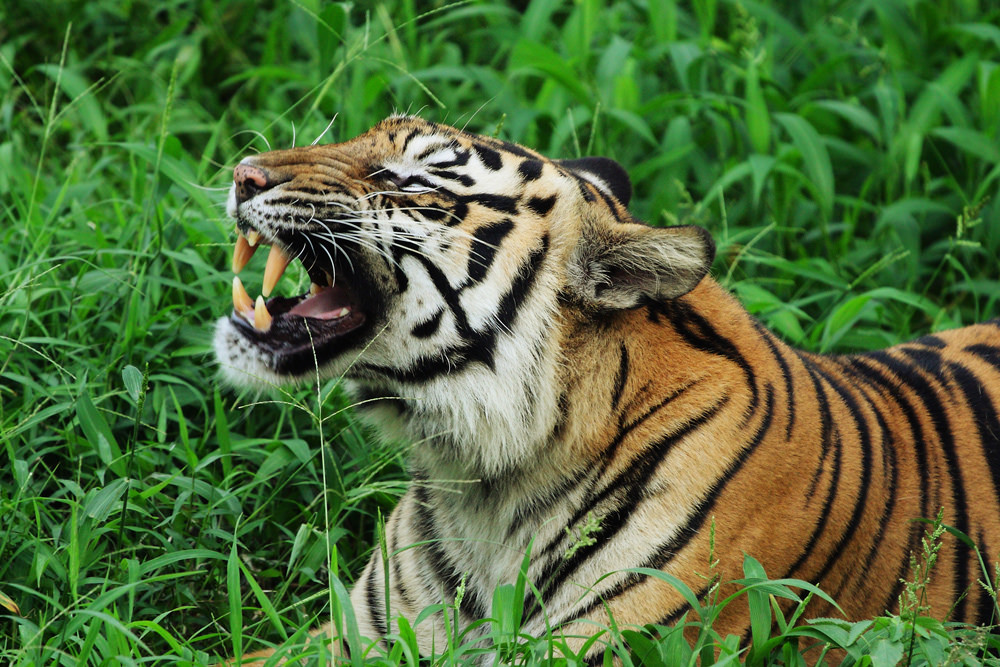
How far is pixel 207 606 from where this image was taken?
2.47 meters

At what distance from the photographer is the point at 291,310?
7.54 feet

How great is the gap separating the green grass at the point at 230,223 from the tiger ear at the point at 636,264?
555 mm

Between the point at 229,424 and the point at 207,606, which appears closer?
the point at 207,606

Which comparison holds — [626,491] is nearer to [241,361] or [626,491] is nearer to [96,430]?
[241,361]

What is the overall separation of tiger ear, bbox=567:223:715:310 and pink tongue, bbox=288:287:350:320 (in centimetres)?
47

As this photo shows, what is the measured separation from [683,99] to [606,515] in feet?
7.85

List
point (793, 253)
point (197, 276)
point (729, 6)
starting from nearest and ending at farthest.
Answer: point (197, 276) < point (793, 253) < point (729, 6)

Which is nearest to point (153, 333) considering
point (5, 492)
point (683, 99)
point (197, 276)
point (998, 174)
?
point (197, 276)

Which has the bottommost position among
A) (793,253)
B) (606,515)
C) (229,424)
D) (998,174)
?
(229,424)

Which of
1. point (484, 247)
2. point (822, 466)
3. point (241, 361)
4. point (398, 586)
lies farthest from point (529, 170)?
point (398, 586)

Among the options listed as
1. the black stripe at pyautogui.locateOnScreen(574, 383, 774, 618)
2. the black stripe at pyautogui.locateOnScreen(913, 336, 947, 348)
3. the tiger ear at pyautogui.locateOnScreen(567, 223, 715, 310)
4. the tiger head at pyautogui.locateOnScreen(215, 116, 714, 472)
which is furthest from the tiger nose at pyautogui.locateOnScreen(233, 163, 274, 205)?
the black stripe at pyautogui.locateOnScreen(913, 336, 947, 348)

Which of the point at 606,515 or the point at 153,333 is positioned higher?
the point at 606,515

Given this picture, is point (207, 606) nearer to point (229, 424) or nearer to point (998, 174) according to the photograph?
point (229, 424)

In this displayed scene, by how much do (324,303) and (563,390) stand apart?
1.72 ft
